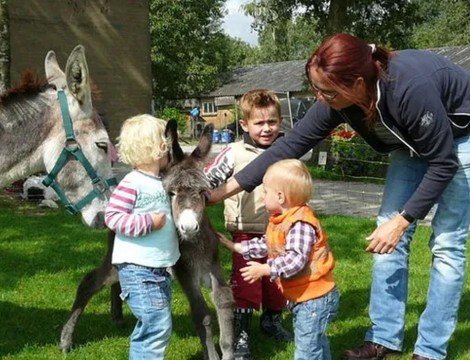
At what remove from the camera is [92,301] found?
564 cm

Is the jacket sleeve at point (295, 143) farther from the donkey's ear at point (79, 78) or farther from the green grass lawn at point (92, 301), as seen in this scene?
the green grass lawn at point (92, 301)

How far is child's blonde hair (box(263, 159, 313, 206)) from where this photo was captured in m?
3.36

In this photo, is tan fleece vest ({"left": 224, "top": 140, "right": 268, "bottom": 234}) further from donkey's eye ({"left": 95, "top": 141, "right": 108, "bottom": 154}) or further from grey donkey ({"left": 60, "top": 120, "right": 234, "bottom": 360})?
donkey's eye ({"left": 95, "top": 141, "right": 108, "bottom": 154})

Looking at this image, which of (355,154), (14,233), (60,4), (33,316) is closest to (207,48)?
(60,4)

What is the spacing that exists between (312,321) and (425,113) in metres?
1.28

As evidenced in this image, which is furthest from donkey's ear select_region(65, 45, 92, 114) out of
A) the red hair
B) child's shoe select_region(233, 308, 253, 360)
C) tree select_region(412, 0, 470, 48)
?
tree select_region(412, 0, 470, 48)

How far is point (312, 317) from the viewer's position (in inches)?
133

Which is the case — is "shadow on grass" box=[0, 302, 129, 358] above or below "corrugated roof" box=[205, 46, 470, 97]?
below

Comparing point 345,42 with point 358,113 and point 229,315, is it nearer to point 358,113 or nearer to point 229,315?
point 358,113

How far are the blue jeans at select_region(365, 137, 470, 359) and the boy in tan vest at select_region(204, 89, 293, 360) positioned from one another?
861 mm

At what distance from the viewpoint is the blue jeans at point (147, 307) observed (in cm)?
346

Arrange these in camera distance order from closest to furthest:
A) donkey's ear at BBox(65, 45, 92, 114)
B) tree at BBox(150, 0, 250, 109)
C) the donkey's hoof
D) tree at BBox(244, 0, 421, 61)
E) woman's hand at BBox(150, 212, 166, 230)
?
woman's hand at BBox(150, 212, 166, 230), donkey's ear at BBox(65, 45, 92, 114), the donkey's hoof, tree at BBox(244, 0, 421, 61), tree at BBox(150, 0, 250, 109)

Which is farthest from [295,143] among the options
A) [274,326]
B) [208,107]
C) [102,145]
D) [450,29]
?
[208,107]

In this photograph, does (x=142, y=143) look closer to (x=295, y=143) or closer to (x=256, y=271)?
(x=256, y=271)
